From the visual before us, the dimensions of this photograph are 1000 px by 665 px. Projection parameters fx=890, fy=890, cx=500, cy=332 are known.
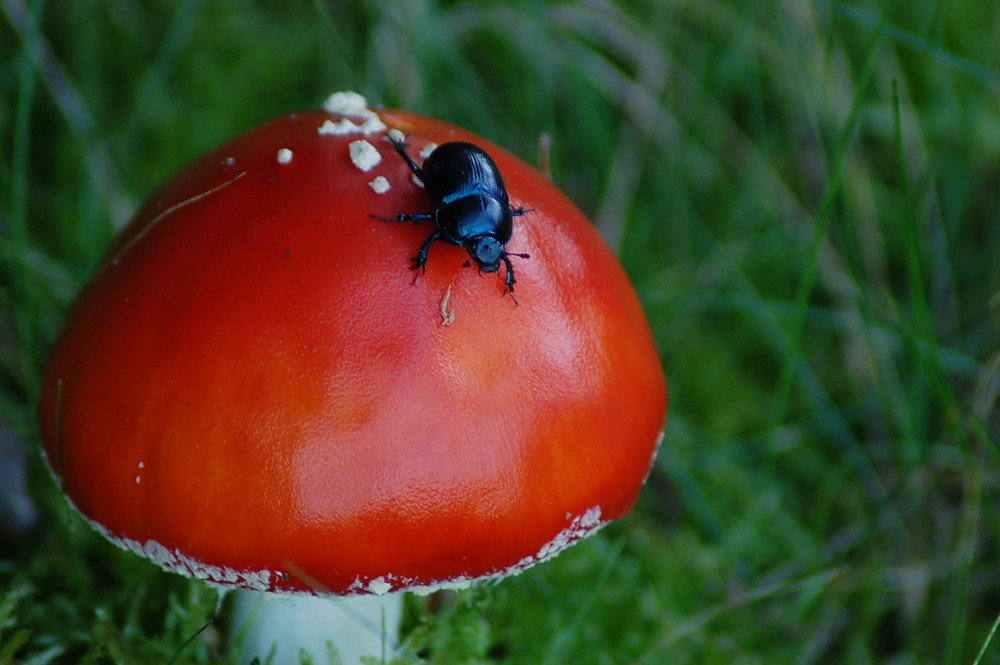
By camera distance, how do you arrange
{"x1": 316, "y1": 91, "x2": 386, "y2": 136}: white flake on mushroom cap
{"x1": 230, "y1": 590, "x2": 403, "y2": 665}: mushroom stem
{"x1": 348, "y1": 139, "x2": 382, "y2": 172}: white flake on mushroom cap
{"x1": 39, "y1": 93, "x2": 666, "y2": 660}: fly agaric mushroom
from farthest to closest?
{"x1": 230, "y1": 590, "x2": 403, "y2": 665}: mushroom stem, {"x1": 316, "y1": 91, "x2": 386, "y2": 136}: white flake on mushroom cap, {"x1": 348, "y1": 139, "x2": 382, "y2": 172}: white flake on mushroom cap, {"x1": 39, "y1": 93, "x2": 666, "y2": 660}: fly agaric mushroom

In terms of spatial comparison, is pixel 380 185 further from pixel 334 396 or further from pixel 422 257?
pixel 334 396


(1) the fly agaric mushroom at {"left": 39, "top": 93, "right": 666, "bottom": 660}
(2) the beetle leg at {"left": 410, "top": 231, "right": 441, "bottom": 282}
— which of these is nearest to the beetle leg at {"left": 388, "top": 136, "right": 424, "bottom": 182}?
(1) the fly agaric mushroom at {"left": 39, "top": 93, "right": 666, "bottom": 660}

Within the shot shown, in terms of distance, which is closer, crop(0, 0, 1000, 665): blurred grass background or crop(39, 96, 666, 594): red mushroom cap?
crop(39, 96, 666, 594): red mushroom cap

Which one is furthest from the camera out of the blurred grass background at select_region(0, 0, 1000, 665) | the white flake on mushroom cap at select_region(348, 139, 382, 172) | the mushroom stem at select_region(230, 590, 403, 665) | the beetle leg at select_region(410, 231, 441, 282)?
the blurred grass background at select_region(0, 0, 1000, 665)

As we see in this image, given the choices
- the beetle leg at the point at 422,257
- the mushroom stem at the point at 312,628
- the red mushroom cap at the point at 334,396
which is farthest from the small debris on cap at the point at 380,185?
the mushroom stem at the point at 312,628

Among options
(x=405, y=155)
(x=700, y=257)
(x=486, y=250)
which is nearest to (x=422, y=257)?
(x=486, y=250)

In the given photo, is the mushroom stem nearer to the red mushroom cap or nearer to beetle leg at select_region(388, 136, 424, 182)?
the red mushroom cap

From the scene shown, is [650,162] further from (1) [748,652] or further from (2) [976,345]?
(1) [748,652]

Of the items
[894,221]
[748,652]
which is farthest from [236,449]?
[894,221]
